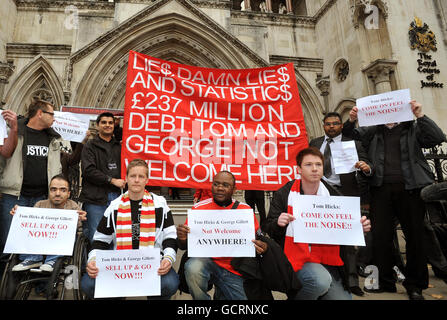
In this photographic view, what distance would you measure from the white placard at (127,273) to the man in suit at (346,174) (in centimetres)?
243

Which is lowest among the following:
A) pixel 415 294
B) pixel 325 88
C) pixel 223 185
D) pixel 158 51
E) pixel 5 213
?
pixel 415 294

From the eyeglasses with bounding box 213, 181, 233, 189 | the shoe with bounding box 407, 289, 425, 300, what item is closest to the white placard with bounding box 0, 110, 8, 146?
the eyeglasses with bounding box 213, 181, 233, 189

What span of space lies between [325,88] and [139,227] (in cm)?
1290

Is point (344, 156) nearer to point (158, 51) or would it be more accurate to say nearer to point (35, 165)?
point (35, 165)

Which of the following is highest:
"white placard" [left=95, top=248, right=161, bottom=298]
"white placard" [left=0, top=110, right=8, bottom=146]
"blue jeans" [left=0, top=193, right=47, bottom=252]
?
"white placard" [left=0, top=110, right=8, bottom=146]

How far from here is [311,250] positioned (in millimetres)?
2648

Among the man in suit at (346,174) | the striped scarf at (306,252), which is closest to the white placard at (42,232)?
the striped scarf at (306,252)

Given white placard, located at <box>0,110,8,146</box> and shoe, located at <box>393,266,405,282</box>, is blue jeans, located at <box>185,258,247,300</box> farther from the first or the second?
white placard, located at <box>0,110,8,146</box>

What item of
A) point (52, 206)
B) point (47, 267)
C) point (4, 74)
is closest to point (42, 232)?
point (47, 267)

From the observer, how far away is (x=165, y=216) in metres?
2.78

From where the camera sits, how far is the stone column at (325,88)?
13242 mm

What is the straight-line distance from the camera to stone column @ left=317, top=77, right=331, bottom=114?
1324 cm

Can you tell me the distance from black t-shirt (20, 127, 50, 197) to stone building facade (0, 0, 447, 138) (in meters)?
7.64
